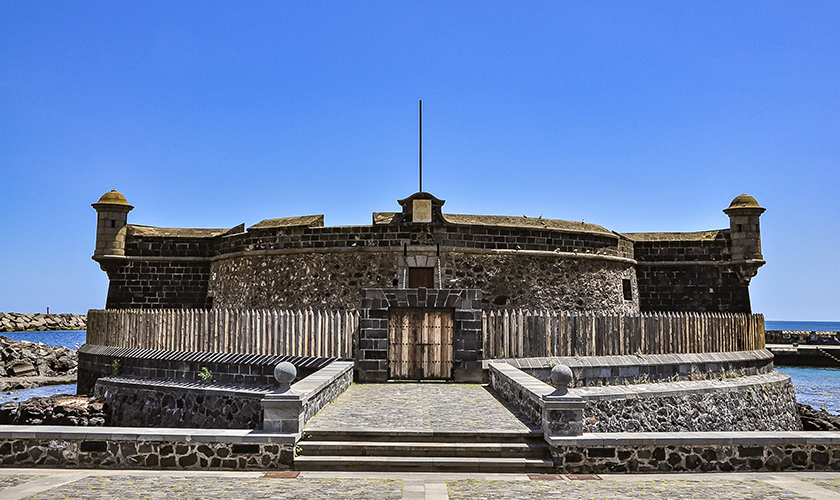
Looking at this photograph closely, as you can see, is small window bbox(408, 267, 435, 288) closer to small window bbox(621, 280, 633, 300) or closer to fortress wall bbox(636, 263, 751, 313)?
small window bbox(621, 280, 633, 300)

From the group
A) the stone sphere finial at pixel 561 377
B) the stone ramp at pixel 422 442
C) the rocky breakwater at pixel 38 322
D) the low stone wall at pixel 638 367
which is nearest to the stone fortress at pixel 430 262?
the low stone wall at pixel 638 367

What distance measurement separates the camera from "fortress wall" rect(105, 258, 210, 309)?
74.9 ft

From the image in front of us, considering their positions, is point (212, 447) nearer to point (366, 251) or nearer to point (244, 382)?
point (244, 382)

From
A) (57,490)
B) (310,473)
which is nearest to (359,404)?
(310,473)

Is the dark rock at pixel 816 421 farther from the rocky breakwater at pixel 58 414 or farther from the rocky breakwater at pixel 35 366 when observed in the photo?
the rocky breakwater at pixel 35 366

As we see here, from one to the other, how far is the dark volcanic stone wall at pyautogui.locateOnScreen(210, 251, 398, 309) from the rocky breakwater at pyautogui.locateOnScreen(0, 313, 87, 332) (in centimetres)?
7587

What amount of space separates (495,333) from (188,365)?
739 cm

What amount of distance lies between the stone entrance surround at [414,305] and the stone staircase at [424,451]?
16.5 feet

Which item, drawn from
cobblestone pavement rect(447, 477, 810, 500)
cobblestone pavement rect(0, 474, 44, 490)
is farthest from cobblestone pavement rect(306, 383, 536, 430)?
cobblestone pavement rect(0, 474, 44, 490)

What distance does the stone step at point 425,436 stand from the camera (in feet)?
27.4

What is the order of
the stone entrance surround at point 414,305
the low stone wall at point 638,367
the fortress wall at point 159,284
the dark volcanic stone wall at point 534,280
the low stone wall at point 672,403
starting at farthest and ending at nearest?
the fortress wall at point 159,284 → the dark volcanic stone wall at point 534,280 → the low stone wall at point 638,367 → the stone entrance surround at point 414,305 → the low stone wall at point 672,403

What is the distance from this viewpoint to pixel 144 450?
7.83 m

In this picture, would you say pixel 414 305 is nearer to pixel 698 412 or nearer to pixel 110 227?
pixel 698 412

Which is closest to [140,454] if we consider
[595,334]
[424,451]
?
[424,451]
